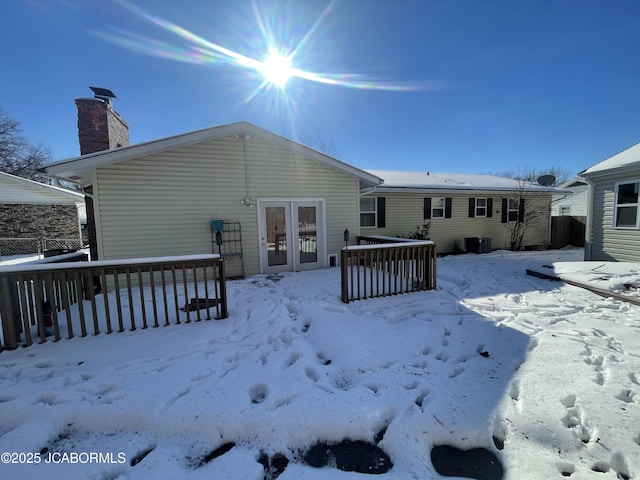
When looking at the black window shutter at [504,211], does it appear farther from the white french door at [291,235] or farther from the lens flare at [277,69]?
the lens flare at [277,69]

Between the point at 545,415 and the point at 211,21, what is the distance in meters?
9.31

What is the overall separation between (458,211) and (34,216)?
24302mm

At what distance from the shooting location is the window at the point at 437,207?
12.3m

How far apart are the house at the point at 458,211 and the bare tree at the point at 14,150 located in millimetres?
29475

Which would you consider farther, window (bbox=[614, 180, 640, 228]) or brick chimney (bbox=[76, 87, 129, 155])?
window (bbox=[614, 180, 640, 228])

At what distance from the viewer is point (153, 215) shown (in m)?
6.64

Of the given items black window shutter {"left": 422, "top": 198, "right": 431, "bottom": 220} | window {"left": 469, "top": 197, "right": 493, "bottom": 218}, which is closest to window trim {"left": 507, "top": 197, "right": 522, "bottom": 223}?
window {"left": 469, "top": 197, "right": 493, "bottom": 218}

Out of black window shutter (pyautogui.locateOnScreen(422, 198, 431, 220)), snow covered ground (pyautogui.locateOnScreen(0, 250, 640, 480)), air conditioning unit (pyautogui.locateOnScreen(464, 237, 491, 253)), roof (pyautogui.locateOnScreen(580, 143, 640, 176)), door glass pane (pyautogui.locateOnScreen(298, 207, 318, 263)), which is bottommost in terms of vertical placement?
snow covered ground (pyautogui.locateOnScreen(0, 250, 640, 480))

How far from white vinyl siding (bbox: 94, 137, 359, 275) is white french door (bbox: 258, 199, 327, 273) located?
0.76 feet

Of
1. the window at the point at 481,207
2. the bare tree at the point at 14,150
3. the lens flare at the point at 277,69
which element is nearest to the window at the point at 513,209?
the window at the point at 481,207

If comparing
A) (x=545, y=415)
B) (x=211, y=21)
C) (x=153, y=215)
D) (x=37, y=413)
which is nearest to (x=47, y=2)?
(x=211, y=21)

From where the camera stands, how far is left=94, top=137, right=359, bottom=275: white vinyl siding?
6.35 m

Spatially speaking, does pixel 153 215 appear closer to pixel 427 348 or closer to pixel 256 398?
pixel 256 398

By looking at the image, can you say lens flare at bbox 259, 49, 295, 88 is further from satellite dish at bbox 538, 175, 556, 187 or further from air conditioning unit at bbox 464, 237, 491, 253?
satellite dish at bbox 538, 175, 556, 187
